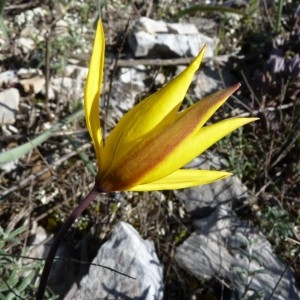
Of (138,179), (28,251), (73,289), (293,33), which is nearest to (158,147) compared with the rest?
(138,179)

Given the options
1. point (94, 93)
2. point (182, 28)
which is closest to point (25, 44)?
point (182, 28)

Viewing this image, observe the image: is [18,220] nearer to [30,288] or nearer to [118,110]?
[30,288]

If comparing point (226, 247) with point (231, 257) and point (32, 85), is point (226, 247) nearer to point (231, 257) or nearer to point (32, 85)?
point (231, 257)

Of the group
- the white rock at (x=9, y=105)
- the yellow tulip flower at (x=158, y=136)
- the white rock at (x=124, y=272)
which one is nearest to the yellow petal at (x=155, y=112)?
the yellow tulip flower at (x=158, y=136)

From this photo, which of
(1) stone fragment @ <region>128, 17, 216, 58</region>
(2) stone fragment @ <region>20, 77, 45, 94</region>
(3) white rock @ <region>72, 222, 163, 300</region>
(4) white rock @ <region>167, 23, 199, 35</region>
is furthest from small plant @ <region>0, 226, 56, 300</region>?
(4) white rock @ <region>167, 23, 199, 35</region>

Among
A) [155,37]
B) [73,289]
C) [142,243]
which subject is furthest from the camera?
[155,37]

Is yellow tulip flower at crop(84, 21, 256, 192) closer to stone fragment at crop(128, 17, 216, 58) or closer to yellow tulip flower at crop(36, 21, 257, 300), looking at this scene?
yellow tulip flower at crop(36, 21, 257, 300)
